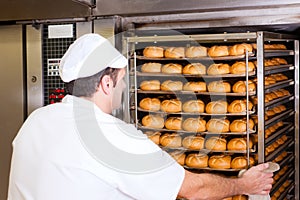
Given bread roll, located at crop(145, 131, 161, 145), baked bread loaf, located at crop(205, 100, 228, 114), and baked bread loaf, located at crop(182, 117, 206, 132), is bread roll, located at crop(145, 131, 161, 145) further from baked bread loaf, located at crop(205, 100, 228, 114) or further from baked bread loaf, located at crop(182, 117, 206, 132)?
baked bread loaf, located at crop(205, 100, 228, 114)

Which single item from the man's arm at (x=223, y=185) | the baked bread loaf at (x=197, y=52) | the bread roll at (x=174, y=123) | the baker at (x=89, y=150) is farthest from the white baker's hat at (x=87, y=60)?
the bread roll at (x=174, y=123)

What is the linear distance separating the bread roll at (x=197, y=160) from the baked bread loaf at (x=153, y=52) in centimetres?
59

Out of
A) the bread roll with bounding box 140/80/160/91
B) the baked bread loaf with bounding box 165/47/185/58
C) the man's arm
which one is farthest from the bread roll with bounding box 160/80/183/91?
the man's arm

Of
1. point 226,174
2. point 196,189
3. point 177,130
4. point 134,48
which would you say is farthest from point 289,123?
point 196,189

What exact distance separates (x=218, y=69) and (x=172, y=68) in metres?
0.27

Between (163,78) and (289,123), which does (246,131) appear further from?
(289,123)

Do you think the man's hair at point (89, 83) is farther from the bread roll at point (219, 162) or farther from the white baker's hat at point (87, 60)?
the bread roll at point (219, 162)

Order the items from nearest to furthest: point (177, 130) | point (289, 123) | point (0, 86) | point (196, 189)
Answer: point (196, 189)
point (177, 130)
point (0, 86)
point (289, 123)

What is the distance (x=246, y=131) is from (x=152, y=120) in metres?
0.54

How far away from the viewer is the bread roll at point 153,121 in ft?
8.10

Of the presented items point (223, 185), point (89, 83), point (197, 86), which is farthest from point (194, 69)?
point (89, 83)

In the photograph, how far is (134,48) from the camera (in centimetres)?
244

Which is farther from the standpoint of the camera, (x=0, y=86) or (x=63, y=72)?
(x=0, y=86)

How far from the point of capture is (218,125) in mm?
2340
